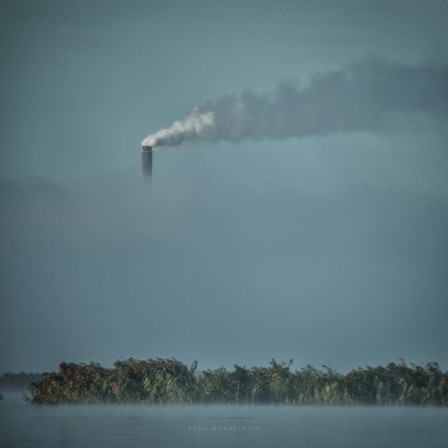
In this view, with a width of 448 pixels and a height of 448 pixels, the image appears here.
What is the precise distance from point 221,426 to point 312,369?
876cm

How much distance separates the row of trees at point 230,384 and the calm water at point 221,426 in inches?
21.2

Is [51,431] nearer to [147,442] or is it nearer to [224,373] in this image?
[147,442]

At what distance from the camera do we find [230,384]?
5091cm

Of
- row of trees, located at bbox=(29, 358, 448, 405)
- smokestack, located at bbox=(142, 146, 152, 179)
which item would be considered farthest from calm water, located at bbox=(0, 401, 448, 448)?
smokestack, located at bbox=(142, 146, 152, 179)

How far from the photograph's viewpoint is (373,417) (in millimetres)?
48562

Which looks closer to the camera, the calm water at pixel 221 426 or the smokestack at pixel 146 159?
the calm water at pixel 221 426

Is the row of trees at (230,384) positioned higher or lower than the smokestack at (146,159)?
lower

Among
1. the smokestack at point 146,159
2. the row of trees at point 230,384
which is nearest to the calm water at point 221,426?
the row of trees at point 230,384

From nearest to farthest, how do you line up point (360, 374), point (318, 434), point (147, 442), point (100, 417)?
point (147, 442), point (318, 434), point (100, 417), point (360, 374)

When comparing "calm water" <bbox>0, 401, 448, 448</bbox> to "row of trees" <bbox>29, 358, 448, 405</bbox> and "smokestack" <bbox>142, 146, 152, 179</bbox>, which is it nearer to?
"row of trees" <bbox>29, 358, 448, 405</bbox>

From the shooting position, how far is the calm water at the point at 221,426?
37.7 m

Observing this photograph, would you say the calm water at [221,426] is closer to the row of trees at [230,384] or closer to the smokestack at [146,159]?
the row of trees at [230,384]

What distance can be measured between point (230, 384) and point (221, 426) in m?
7.83

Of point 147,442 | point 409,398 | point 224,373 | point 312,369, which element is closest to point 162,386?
point 224,373
